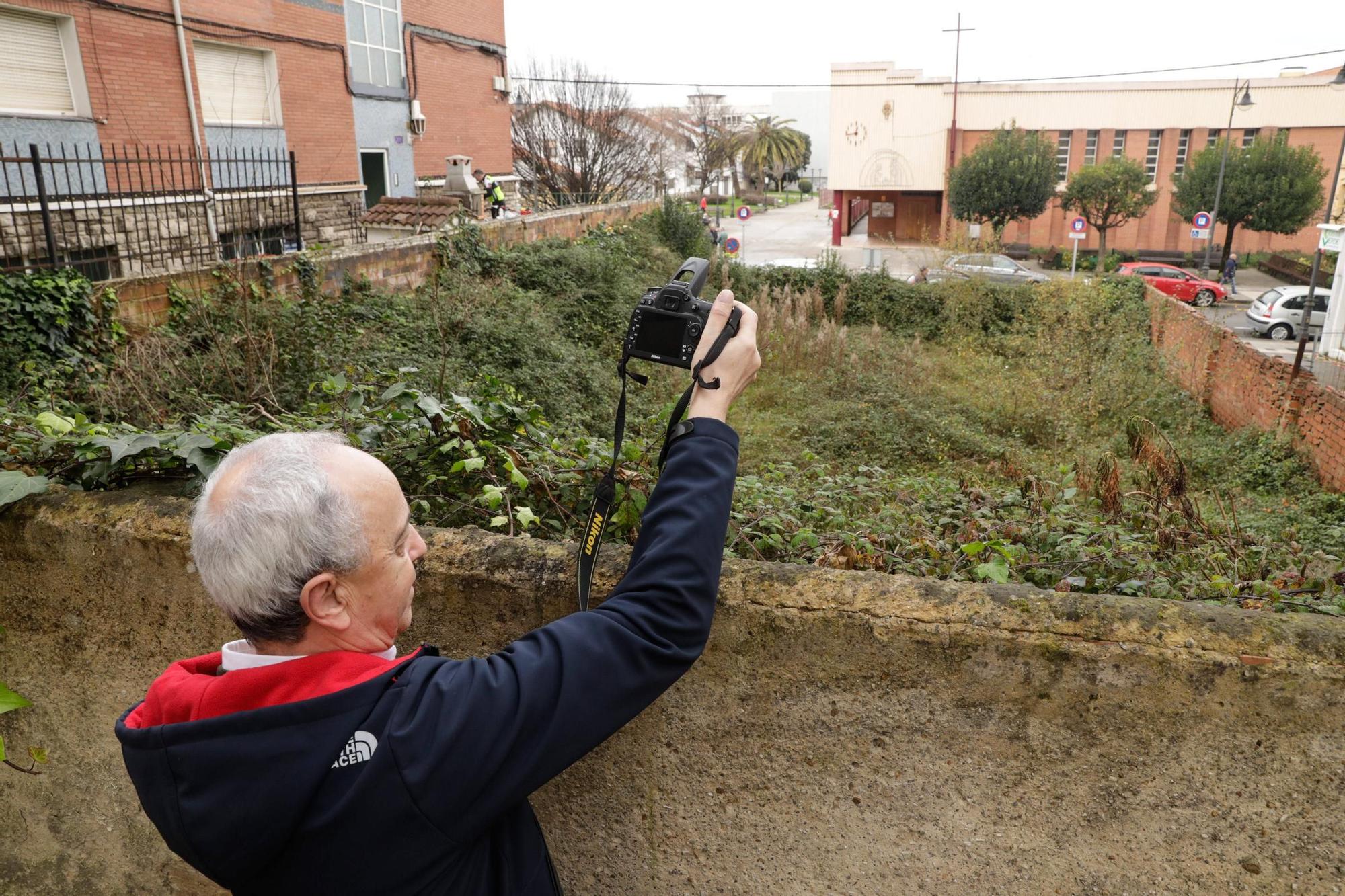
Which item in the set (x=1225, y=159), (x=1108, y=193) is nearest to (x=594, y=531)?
(x=1225, y=159)

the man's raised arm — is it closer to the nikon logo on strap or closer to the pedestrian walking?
the nikon logo on strap

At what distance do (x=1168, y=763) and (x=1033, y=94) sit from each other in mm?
42684

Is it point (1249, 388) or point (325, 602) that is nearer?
point (325, 602)

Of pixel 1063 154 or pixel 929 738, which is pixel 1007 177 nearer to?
pixel 1063 154

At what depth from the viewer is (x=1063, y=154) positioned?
38.2 meters

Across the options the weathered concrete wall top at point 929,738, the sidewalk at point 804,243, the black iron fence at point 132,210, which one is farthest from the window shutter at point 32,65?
the sidewalk at point 804,243

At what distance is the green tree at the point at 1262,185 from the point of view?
1256 inches

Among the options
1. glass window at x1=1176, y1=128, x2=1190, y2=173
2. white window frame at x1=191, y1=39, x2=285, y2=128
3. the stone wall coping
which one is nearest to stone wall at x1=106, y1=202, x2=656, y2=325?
white window frame at x1=191, y1=39, x2=285, y2=128

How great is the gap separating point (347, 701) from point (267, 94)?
16.9 meters

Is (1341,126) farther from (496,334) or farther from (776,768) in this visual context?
(776,768)

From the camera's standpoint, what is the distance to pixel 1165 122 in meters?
37.1

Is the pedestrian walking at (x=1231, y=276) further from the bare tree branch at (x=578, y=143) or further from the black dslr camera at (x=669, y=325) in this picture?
the black dslr camera at (x=669, y=325)

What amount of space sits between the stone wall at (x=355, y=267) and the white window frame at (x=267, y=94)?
1802 millimetres

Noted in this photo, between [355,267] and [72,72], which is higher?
[72,72]
